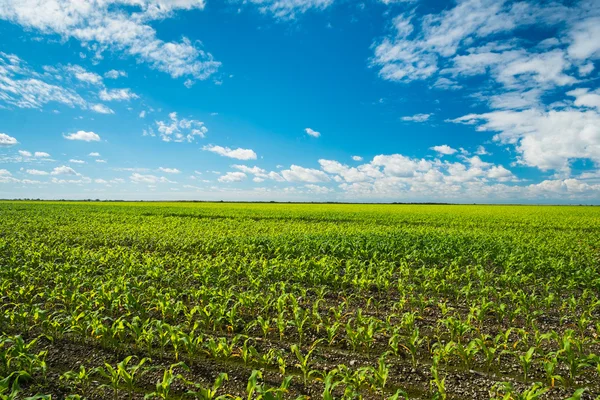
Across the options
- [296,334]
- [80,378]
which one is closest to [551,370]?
[296,334]

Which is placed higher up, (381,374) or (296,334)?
(381,374)

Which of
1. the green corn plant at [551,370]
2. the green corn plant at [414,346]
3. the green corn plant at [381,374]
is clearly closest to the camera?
the green corn plant at [381,374]

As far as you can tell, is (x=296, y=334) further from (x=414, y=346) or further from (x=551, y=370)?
(x=551, y=370)

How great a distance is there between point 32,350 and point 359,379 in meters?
5.68

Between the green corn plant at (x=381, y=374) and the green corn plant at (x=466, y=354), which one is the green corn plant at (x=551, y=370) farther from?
the green corn plant at (x=381, y=374)

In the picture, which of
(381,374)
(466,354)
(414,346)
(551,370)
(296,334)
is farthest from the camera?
(296,334)

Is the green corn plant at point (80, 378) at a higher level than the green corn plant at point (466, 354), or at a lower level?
lower

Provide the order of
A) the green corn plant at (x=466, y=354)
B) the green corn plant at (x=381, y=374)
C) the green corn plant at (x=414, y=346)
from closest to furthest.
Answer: the green corn plant at (x=381, y=374) → the green corn plant at (x=466, y=354) → the green corn plant at (x=414, y=346)

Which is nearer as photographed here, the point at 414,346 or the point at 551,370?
the point at 551,370

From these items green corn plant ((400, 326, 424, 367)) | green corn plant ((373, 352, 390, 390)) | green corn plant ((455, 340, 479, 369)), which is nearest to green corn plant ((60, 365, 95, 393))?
green corn plant ((373, 352, 390, 390))

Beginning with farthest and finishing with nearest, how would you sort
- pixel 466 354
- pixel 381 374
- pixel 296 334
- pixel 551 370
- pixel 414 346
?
pixel 296 334 < pixel 414 346 < pixel 466 354 < pixel 551 370 < pixel 381 374

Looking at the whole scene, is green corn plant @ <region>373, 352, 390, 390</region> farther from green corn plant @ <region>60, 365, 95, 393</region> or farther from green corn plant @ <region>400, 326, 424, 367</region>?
green corn plant @ <region>60, 365, 95, 393</region>

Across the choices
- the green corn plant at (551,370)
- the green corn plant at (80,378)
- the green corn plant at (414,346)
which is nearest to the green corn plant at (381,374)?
the green corn plant at (414,346)

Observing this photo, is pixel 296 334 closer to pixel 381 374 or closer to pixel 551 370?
pixel 381 374
